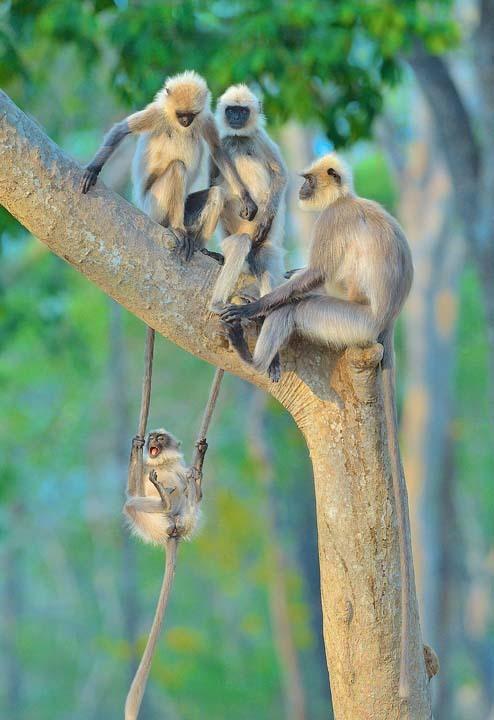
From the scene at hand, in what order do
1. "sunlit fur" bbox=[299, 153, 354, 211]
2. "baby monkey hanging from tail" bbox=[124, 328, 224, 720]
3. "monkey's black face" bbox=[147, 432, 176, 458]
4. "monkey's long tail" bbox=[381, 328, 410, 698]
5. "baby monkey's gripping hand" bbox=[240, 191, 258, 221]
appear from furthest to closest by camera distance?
1. "monkey's black face" bbox=[147, 432, 176, 458]
2. "baby monkey's gripping hand" bbox=[240, 191, 258, 221]
3. "sunlit fur" bbox=[299, 153, 354, 211]
4. "baby monkey hanging from tail" bbox=[124, 328, 224, 720]
5. "monkey's long tail" bbox=[381, 328, 410, 698]

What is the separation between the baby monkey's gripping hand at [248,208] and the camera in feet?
14.8

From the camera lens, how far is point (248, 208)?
453 cm

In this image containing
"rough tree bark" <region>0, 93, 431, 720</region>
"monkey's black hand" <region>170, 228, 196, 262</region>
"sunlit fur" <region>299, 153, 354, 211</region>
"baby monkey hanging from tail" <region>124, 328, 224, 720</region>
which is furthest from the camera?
"sunlit fur" <region>299, 153, 354, 211</region>

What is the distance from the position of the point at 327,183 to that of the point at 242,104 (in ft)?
1.65

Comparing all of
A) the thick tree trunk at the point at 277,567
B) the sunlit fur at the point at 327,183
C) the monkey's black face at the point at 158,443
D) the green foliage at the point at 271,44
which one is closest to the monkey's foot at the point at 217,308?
the sunlit fur at the point at 327,183

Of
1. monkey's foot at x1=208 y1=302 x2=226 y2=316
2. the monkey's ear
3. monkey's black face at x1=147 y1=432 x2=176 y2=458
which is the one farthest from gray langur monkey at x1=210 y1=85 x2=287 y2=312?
monkey's black face at x1=147 y1=432 x2=176 y2=458

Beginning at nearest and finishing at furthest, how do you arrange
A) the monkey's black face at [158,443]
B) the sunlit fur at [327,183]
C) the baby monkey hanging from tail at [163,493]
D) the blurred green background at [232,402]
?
1. the baby monkey hanging from tail at [163,493]
2. the sunlit fur at [327,183]
3. the monkey's black face at [158,443]
4. the blurred green background at [232,402]

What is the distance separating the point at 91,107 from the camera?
47.4 ft

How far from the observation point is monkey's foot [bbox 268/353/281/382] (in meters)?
3.86

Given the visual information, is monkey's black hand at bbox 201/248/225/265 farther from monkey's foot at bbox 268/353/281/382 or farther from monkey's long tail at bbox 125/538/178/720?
monkey's long tail at bbox 125/538/178/720

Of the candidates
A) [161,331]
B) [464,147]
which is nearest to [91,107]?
[464,147]

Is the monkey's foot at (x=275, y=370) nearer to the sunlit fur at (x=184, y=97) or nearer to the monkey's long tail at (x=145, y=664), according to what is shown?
the monkey's long tail at (x=145, y=664)

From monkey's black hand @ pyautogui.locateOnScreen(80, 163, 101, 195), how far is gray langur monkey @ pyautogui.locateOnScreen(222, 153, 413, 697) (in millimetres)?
575

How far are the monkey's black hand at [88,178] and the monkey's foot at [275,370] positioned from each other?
787 millimetres
